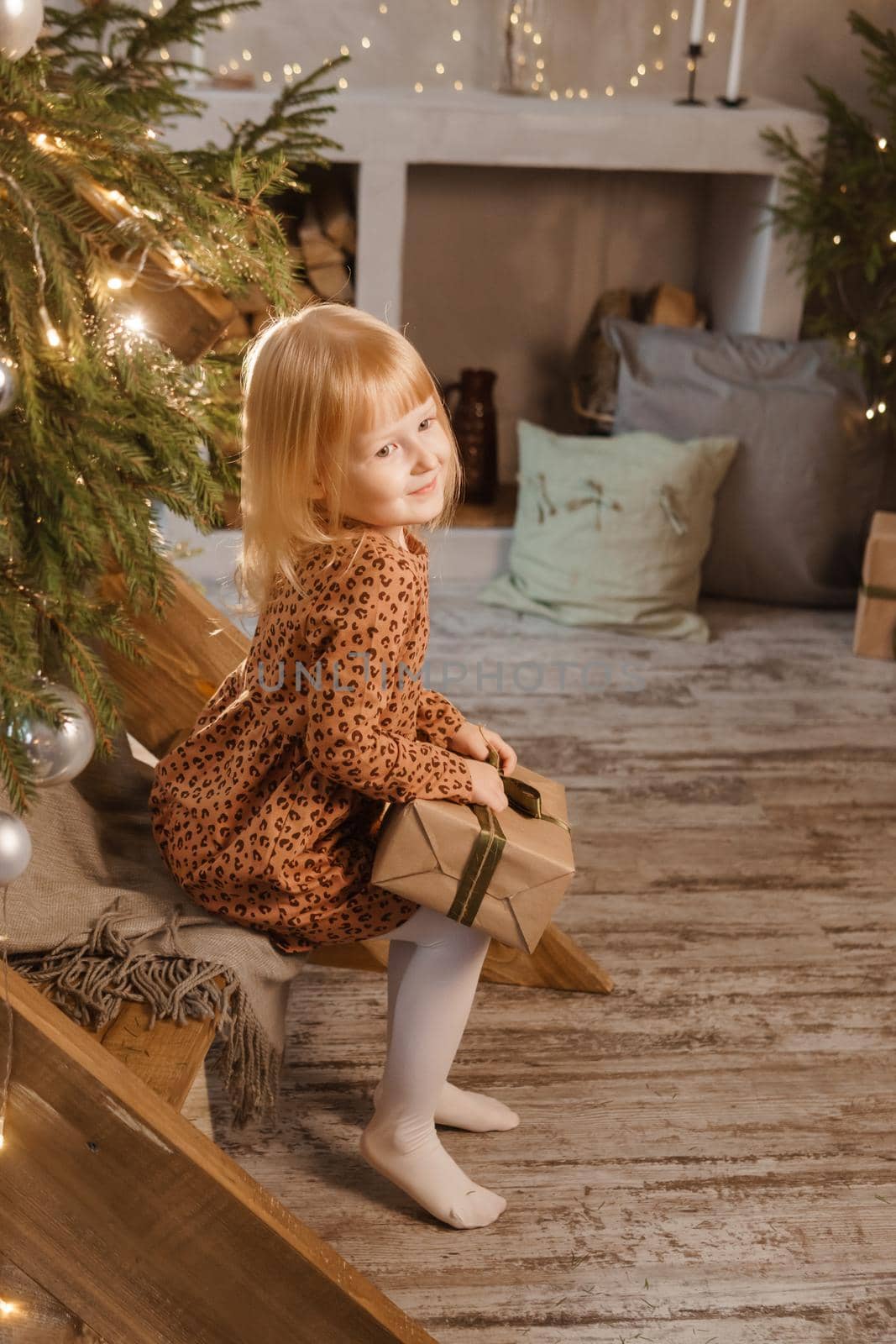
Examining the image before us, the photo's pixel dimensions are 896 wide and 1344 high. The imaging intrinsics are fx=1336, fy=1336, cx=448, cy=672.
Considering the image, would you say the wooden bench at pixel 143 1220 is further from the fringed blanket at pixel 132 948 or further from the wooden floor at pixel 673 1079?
the wooden floor at pixel 673 1079

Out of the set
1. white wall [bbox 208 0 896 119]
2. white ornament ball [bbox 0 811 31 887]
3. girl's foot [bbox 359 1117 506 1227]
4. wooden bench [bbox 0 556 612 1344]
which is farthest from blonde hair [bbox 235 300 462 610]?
white wall [bbox 208 0 896 119]

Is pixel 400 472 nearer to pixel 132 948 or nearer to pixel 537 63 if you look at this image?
pixel 132 948

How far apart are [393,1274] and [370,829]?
1.35ft

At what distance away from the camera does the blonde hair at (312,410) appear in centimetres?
113

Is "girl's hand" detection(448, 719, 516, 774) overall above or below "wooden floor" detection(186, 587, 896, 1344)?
above

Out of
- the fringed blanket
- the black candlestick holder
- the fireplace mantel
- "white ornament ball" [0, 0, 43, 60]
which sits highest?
the black candlestick holder

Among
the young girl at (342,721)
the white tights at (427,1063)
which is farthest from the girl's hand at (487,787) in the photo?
the white tights at (427,1063)

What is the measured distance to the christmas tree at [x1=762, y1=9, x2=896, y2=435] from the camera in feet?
8.98

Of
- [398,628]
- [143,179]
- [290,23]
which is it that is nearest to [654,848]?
[398,628]

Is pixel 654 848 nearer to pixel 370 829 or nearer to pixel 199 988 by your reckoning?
pixel 370 829

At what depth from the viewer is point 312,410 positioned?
3.73ft

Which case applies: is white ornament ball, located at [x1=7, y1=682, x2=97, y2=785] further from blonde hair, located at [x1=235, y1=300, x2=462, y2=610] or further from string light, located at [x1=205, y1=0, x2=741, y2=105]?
string light, located at [x1=205, y1=0, x2=741, y2=105]

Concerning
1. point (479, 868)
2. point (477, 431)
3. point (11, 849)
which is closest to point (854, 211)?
point (477, 431)

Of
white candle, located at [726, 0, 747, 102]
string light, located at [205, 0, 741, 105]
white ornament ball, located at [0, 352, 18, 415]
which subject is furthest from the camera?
string light, located at [205, 0, 741, 105]
